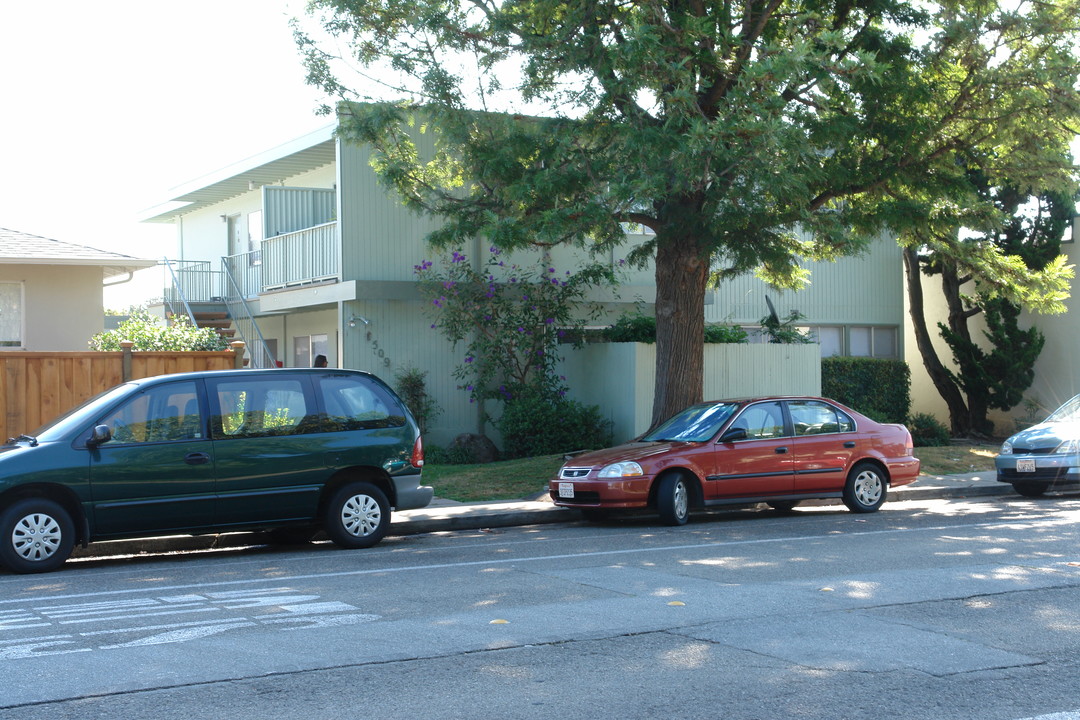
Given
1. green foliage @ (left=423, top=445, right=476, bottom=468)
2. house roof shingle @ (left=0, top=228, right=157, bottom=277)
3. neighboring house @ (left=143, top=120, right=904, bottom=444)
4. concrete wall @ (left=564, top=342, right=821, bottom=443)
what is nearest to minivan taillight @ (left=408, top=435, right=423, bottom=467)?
green foliage @ (left=423, top=445, right=476, bottom=468)

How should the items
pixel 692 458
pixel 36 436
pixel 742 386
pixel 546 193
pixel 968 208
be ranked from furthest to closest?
pixel 742 386
pixel 968 208
pixel 546 193
pixel 692 458
pixel 36 436

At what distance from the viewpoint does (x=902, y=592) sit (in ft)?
27.9

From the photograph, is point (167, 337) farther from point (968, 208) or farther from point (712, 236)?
point (968, 208)

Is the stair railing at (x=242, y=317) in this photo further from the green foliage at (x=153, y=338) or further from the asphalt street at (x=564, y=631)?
the asphalt street at (x=564, y=631)

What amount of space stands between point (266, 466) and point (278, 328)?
1509cm

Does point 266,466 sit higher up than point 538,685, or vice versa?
point 266,466

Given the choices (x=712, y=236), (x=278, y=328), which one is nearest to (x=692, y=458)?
(x=712, y=236)

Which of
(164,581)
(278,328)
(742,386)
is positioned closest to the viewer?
(164,581)

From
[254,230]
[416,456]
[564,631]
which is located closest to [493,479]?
[416,456]

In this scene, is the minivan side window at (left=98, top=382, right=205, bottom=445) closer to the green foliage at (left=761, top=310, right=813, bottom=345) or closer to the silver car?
the silver car

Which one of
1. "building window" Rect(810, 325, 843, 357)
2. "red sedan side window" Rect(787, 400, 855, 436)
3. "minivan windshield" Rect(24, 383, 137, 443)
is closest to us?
"minivan windshield" Rect(24, 383, 137, 443)

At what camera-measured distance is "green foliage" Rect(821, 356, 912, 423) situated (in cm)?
2391

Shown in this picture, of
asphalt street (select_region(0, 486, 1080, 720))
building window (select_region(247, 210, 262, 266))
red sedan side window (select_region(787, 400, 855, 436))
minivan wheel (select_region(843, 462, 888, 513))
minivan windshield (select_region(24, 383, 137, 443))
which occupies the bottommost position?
asphalt street (select_region(0, 486, 1080, 720))

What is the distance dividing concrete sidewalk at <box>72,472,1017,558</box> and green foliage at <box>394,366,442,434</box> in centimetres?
505
